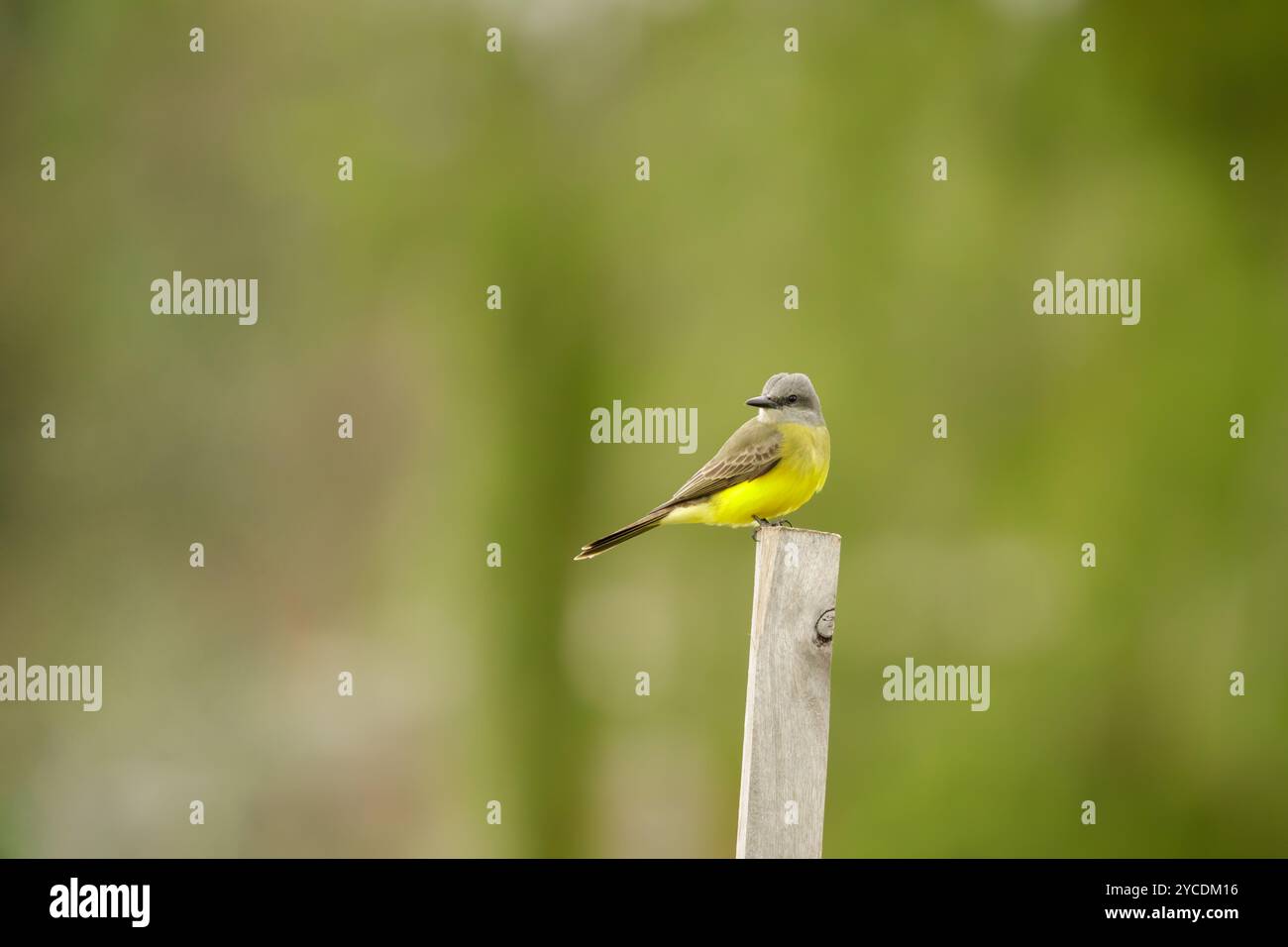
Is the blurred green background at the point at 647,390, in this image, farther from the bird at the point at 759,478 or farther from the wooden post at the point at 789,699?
the wooden post at the point at 789,699

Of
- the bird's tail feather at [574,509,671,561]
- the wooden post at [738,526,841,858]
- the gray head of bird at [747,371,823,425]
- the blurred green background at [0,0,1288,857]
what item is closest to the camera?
the wooden post at [738,526,841,858]

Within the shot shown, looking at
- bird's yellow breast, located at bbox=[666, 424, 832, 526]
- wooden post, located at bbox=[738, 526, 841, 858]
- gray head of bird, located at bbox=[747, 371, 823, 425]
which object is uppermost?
gray head of bird, located at bbox=[747, 371, 823, 425]

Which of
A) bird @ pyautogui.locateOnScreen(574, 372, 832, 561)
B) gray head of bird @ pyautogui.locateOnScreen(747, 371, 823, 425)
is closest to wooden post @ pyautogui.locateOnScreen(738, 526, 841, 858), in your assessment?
bird @ pyautogui.locateOnScreen(574, 372, 832, 561)

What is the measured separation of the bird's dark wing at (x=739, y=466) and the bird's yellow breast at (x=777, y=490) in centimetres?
4

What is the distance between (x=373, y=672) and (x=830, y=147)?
740 centimetres

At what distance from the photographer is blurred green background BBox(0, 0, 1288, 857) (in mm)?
12344

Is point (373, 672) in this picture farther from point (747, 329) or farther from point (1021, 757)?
Result: point (1021, 757)

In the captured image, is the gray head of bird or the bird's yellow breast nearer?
the bird's yellow breast

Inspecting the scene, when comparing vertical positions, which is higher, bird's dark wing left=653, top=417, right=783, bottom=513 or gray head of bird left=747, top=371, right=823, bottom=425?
gray head of bird left=747, top=371, right=823, bottom=425

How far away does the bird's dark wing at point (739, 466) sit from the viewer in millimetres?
7516

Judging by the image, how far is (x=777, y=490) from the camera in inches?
294

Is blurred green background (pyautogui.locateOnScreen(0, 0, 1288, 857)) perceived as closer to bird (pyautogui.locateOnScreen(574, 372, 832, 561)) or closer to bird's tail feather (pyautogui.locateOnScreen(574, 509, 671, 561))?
bird (pyautogui.locateOnScreen(574, 372, 832, 561))

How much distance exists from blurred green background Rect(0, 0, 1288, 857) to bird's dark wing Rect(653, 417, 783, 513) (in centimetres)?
480

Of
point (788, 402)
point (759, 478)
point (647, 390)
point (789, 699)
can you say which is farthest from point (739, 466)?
point (647, 390)
